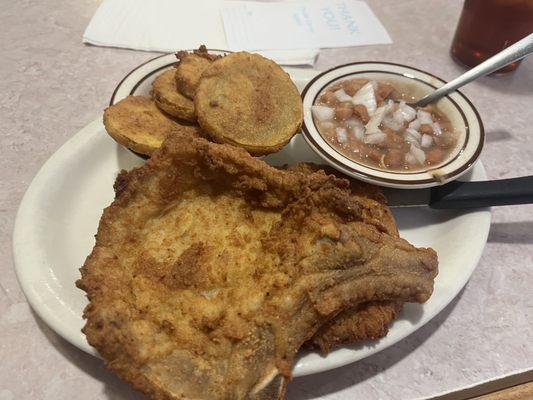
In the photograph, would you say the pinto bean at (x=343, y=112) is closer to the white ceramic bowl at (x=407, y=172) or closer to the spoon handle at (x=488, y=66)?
the white ceramic bowl at (x=407, y=172)

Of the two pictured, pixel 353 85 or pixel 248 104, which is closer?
pixel 248 104

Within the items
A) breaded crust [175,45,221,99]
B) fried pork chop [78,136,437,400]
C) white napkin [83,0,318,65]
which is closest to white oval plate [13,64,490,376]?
fried pork chop [78,136,437,400]

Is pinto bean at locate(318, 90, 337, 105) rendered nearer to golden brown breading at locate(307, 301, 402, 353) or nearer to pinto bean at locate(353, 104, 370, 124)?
pinto bean at locate(353, 104, 370, 124)

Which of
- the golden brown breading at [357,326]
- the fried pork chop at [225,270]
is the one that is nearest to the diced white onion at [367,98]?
the fried pork chop at [225,270]

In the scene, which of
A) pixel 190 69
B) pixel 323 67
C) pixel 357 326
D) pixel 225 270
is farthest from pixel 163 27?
pixel 357 326

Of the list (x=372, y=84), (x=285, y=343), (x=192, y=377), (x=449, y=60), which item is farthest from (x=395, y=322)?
(x=449, y=60)

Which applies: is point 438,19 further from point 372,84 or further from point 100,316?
point 100,316

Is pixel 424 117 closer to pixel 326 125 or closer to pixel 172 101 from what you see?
pixel 326 125
